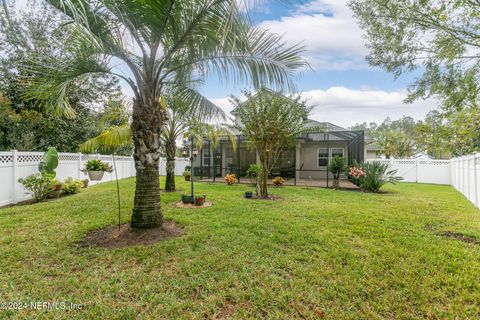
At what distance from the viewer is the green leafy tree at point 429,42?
215 inches

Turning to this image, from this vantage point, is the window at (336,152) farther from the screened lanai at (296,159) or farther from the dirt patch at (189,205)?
the dirt patch at (189,205)

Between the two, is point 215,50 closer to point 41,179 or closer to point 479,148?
point 479,148

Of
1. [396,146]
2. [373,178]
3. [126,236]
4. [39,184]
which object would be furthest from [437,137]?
[396,146]

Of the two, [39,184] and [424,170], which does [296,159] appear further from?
[39,184]

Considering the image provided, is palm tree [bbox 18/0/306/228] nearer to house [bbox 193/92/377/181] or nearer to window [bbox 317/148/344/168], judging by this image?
house [bbox 193/92/377/181]

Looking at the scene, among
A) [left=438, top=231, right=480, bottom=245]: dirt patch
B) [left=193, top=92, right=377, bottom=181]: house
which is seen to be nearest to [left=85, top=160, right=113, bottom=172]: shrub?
[left=193, top=92, right=377, bottom=181]: house

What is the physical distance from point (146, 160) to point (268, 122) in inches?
202

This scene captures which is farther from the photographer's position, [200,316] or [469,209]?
[469,209]

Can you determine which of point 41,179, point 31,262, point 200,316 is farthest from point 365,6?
point 41,179

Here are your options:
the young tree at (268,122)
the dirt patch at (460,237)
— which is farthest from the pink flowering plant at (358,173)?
the dirt patch at (460,237)

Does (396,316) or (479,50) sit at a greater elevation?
(479,50)

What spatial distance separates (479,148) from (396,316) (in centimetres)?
261

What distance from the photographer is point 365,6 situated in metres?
6.86

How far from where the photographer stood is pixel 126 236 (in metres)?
4.32
